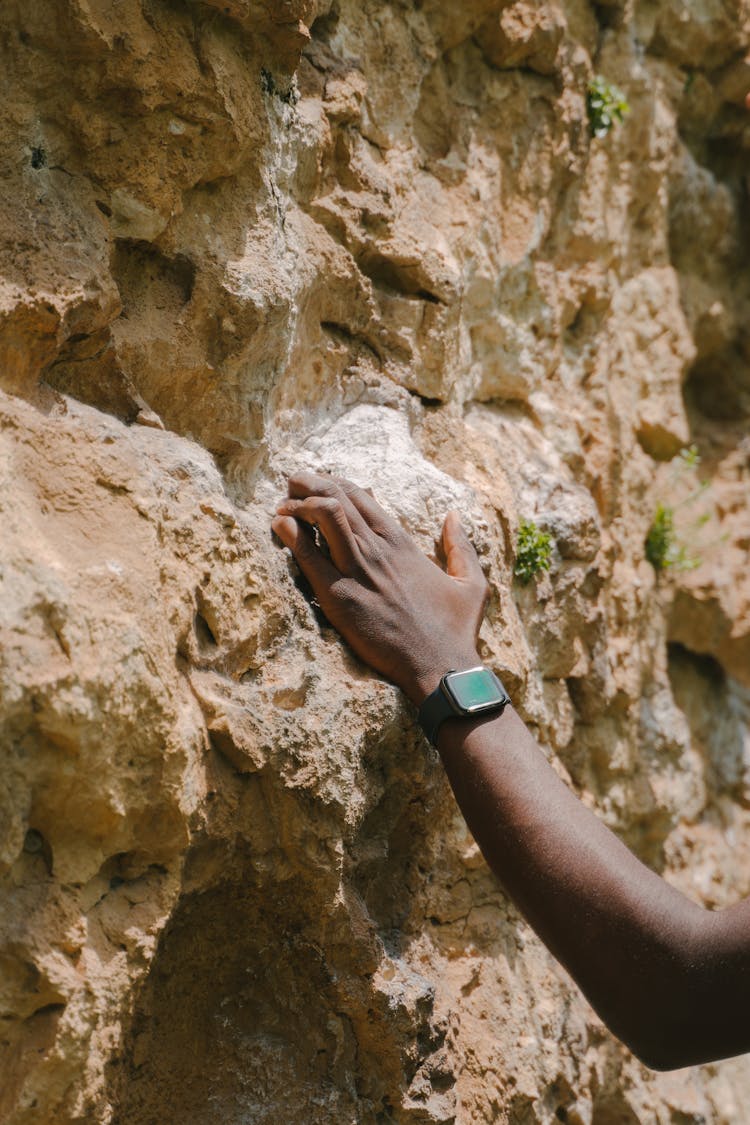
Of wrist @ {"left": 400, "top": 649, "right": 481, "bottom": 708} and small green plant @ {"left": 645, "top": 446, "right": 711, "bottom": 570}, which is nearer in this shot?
wrist @ {"left": 400, "top": 649, "right": 481, "bottom": 708}

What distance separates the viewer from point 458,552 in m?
2.75

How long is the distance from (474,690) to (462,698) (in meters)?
0.04

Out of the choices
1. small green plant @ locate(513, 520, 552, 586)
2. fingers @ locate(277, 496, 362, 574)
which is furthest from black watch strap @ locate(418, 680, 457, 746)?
small green plant @ locate(513, 520, 552, 586)

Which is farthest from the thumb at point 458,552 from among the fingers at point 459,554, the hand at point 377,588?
the hand at point 377,588

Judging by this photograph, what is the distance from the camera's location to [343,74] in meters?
2.99

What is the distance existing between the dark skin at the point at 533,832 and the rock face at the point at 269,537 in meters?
0.11

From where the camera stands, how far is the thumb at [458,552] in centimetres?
272

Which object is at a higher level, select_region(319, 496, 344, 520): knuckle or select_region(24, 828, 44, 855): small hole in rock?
select_region(319, 496, 344, 520): knuckle

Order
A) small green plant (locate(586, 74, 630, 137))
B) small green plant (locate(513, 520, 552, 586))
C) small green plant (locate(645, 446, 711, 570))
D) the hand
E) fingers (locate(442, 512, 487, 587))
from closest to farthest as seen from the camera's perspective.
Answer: the hand
fingers (locate(442, 512, 487, 587))
small green plant (locate(513, 520, 552, 586))
small green plant (locate(586, 74, 630, 137))
small green plant (locate(645, 446, 711, 570))

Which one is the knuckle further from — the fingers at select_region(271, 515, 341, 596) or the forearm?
the forearm

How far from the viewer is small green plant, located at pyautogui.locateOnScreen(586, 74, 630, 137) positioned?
3.95m

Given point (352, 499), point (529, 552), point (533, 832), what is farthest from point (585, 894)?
point (529, 552)

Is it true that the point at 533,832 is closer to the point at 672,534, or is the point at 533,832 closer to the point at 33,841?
the point at 33,841

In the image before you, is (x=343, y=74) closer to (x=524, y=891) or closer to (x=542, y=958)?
(x=524, y=891)
